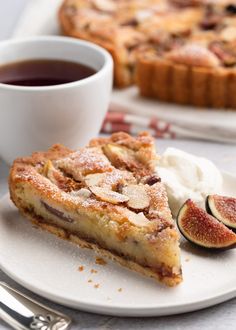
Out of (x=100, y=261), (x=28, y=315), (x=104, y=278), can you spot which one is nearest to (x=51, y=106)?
(x=100, y=261)

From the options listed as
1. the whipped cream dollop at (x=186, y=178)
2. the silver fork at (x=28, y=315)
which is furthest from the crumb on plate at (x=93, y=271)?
the whipped cream dollop at (x=186, y=178)

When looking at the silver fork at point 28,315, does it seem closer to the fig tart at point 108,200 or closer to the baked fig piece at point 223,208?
the fig tart at point 108,200

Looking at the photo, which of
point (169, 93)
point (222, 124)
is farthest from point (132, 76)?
point (222, 124)

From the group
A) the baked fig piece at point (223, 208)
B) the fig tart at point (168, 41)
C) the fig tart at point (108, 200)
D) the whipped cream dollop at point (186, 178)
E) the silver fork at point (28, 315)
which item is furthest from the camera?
the fig tart at point (168, 41)

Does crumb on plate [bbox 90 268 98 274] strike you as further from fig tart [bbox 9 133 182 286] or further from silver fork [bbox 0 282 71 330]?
silver fork [bbox 0 282 71 330]

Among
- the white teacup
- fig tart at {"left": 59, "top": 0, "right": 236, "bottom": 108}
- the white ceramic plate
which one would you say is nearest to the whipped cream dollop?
the white ceramic plate

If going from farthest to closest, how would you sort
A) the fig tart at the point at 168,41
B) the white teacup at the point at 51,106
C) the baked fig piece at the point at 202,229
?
1. the fig tart at the point at 168,41
2. the white teacup at the point at 51,106
3. the baked fig piece at the point at 202,229
